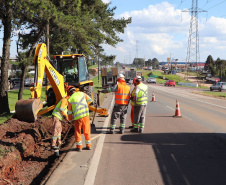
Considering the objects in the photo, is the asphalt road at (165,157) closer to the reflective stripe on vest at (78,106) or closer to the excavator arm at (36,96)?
the reflective stripe on vest at (78,106)

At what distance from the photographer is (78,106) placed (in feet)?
24.2

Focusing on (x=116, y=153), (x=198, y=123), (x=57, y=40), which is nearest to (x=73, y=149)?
(x=116, y=153)

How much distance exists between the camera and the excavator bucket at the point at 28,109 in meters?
A: 8.64

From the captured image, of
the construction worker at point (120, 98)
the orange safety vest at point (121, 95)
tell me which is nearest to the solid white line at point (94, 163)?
the construction worker at point (120, 98)

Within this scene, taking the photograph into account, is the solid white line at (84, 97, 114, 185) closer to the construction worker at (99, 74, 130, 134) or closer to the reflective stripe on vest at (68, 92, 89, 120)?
the construction worker at (99, 74, 130, 134)

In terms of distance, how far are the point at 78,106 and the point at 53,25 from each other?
52.3 ft

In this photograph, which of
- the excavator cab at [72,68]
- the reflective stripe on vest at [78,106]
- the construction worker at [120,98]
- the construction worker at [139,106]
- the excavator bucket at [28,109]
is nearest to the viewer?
the reflective stripe on vest at [78,106]

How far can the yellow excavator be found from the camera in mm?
8805

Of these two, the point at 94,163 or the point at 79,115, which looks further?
the point at 79,115

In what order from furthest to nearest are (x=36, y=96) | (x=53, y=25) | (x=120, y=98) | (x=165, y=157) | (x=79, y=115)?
(x=53, y=25), (x=120, y=98), (x=36, y=96), (x=79, y=115), (x=165, y=157)

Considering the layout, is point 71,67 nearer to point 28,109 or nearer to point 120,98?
point 120,98

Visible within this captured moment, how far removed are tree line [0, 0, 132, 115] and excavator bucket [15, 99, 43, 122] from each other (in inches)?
223

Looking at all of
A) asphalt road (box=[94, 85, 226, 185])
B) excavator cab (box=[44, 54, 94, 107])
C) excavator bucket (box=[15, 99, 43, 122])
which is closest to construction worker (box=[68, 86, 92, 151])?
asphalt road (box=[94, 85, 226, 185])

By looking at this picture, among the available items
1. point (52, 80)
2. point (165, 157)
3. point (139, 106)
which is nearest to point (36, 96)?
point (52, 80)
